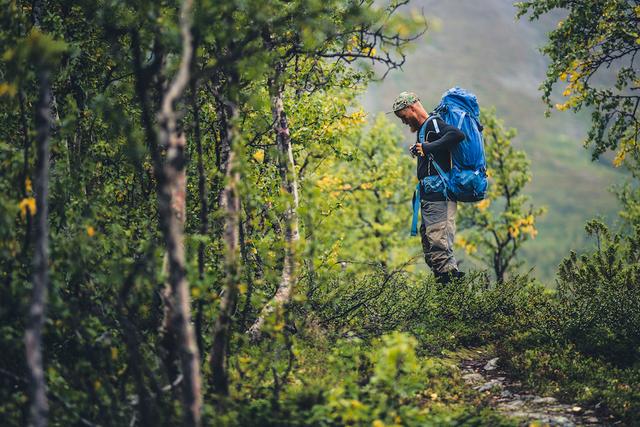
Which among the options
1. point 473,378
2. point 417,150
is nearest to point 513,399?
point 473,378

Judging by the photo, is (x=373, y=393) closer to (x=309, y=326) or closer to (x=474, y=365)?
(x=309, y=326)

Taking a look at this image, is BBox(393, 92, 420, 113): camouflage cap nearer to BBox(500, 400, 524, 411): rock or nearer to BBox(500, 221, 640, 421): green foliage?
BBox(500, 221, 640, 421): green foliage

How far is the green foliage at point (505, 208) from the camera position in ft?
89.1

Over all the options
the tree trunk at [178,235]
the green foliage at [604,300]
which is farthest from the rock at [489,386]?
the tree trunk at [178,235]

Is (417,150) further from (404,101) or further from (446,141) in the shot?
(404,101)

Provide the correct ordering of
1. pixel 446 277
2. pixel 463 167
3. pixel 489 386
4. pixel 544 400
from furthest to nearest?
pixel 446 277
pixel 463 167
pixel 489 386
pixel 544 400

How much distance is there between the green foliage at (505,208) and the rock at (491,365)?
20.2 metres

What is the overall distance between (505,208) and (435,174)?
2106 centimetres

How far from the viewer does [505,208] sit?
92.5 feet

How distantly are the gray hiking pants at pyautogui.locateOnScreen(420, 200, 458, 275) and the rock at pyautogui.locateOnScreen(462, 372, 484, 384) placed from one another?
2.13 m

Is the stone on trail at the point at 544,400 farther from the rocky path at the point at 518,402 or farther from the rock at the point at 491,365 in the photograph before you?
the rock at the point at 491,365

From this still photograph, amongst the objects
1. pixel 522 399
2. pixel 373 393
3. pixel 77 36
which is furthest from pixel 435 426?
pixel 77 36

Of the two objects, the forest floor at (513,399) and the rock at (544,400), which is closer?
the forest floor at (513,399)

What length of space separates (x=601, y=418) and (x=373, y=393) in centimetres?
232
